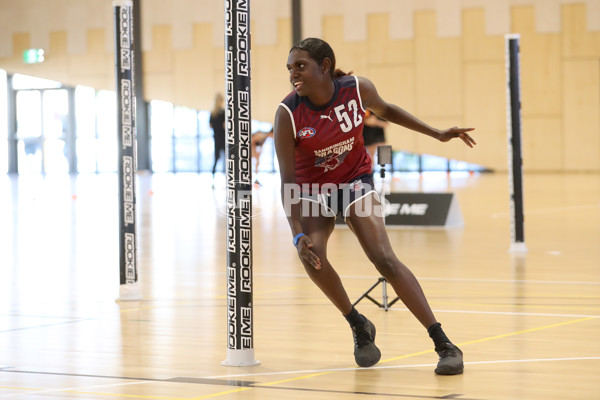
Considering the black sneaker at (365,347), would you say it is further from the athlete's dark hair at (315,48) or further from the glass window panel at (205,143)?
the glass window panel at (205,143)

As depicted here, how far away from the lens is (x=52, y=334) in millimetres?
6004

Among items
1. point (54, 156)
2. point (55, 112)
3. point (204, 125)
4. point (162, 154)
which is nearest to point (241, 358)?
point (204, 125)

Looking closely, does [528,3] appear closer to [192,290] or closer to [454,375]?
[192,290]

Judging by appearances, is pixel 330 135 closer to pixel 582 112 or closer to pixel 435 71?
pixel 582 112

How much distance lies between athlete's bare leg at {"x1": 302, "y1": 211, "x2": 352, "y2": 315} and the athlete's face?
630 mm

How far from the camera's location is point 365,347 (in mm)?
4906

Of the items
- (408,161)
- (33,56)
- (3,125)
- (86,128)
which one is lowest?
(408,161)

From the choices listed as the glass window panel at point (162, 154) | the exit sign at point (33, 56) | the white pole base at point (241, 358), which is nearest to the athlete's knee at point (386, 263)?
the white pole base at point (241, 358)

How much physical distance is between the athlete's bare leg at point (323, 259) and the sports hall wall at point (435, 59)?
23.0 metres

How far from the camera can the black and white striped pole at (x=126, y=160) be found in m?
7.27

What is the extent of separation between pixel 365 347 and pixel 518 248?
554 cm

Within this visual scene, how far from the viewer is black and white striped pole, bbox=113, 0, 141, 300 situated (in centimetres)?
727

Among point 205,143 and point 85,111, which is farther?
point 85,111

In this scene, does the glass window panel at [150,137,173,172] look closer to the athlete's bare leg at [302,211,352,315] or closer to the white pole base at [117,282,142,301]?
the white pole base at [117,282,142,301]
